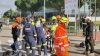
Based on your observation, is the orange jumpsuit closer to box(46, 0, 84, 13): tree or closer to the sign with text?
the sign with text

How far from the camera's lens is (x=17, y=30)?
1306 cm

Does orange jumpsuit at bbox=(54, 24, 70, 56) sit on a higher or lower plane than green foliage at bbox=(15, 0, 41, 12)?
lower

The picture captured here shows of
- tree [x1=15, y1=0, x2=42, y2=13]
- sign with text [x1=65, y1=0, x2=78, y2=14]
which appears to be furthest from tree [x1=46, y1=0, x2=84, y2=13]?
sign with text [x1=65, y1=0, x2=78, y2=14]

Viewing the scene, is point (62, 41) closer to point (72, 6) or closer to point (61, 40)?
point (61, 40)

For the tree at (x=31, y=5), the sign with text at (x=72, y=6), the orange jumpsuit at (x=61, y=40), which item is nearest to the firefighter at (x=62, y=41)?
the orange jumpsuit at (x=61, y=40)

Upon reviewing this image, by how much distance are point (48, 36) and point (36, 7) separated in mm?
82130

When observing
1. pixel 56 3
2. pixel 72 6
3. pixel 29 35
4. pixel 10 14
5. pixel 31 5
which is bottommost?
pixel 29 35

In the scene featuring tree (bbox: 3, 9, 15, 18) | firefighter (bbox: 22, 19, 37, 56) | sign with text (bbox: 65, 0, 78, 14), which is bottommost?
firefighter (bbox: 22, 19, 37, 56)

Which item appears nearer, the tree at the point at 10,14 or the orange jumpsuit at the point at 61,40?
the orange jumpsuit at the point at 61,40

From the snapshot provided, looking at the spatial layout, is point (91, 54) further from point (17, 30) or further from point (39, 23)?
point (17, 30)

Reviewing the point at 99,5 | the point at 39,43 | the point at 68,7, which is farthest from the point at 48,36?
the point at 99,5

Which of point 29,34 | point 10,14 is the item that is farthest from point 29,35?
point 10,14

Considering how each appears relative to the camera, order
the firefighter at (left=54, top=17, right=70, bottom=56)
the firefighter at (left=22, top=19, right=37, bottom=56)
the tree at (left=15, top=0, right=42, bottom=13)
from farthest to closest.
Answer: the tree at (left=15, top=0, right=42, bottom=13), the firefighter at (left=22, top=19, right=37, bottom=56), the firefighter at (left=54, top=17, right=70, bottom=56)

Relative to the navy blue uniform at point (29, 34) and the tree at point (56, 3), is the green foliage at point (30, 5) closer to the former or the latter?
the tree at point (56, 3)
